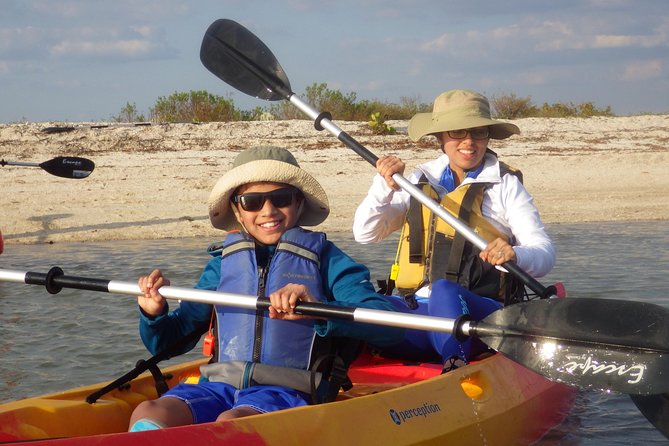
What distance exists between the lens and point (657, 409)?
3.73m

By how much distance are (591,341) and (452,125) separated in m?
1.60

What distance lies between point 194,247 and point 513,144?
17.3 ft

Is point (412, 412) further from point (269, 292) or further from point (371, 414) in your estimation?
point (269, 292)

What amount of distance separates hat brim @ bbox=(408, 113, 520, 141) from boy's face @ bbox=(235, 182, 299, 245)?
138 centimetres

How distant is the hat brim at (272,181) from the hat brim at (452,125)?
1239mm

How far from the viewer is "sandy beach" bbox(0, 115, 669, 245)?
32.7 ft

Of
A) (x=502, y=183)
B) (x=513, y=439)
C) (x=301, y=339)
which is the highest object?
(x=502, y=183)

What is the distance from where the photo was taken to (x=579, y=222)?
416 inches

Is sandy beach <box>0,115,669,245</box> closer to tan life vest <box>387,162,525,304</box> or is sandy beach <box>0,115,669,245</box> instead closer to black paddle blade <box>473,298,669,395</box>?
tan life vest <box>387,162,525,304</box>

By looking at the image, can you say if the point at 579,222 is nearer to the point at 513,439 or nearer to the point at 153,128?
the point at 153,128

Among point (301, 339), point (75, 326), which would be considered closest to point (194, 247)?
point (75, 326)

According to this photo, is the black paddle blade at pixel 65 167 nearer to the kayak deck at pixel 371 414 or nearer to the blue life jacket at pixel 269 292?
the kayak deck at pixel 371 414

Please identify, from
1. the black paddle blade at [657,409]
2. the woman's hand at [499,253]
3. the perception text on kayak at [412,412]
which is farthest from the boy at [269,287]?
the black paddle blade at [657,409]

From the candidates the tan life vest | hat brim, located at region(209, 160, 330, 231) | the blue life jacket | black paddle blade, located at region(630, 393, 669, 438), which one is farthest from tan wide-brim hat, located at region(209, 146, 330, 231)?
black paddle blade, located at region(630, 393, 669, 438)
